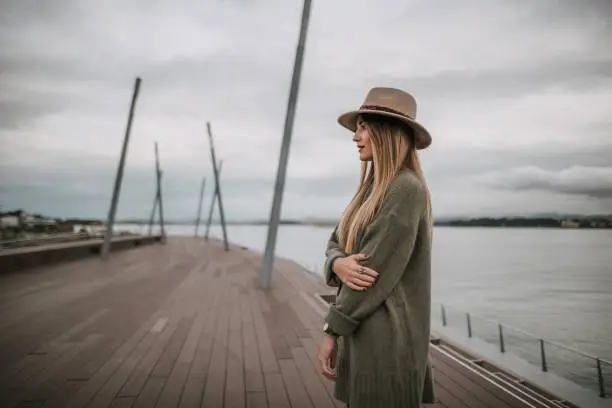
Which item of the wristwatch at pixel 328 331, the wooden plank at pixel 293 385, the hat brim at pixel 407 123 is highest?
the hat brim at pixel 407 123

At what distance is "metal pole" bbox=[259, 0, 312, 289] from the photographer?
915 centimetres

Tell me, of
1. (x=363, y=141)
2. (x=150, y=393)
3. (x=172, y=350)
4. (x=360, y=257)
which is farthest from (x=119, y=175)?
(x=360, y=257)

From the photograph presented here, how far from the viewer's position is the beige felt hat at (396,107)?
4.98ft

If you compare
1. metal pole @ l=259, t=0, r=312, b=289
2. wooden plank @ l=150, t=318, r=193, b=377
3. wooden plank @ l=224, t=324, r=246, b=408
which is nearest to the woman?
wooden plank @ l=224, t=324, r=246, b=408

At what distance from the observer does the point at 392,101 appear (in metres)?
1.55

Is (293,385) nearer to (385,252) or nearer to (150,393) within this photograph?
(150,393)

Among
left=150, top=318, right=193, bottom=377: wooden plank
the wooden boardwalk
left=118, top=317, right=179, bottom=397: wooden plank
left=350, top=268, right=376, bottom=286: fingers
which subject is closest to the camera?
left=350, top=268, right=376, bottom=286: fingers

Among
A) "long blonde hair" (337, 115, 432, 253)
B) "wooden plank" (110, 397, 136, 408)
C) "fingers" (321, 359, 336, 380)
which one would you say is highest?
"long blonde hair" (337, 115, 432, 253)

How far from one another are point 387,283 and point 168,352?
3952 mm

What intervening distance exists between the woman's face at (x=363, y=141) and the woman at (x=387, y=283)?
0.03 metres

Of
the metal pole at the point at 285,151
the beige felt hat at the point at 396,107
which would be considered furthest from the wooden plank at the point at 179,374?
the metal pole at the point at 285,151

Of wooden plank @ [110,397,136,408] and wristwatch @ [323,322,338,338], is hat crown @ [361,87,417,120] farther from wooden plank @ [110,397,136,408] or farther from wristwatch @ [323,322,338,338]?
wooden plank @ [110,397,136,408]

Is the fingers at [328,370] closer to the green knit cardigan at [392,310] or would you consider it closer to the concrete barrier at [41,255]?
the green knit cardigan at [392,310]

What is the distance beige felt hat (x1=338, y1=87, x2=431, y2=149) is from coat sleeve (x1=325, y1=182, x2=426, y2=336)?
11.8 inches
